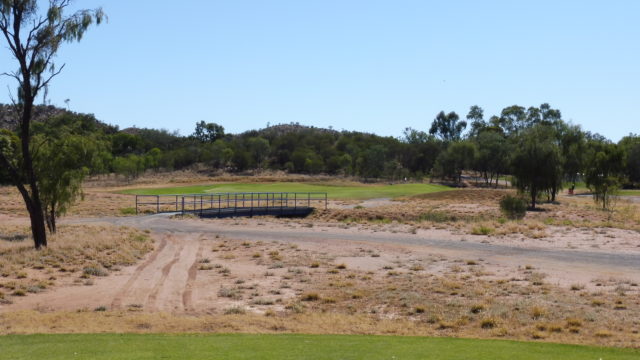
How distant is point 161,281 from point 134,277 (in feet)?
4.76

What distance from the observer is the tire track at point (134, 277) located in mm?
18031

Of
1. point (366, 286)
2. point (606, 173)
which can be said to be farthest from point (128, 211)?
point (606, 173)

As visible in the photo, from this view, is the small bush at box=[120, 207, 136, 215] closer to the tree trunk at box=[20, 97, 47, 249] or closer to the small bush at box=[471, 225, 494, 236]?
the tree trunk at box=[20, 97, 47, 249]

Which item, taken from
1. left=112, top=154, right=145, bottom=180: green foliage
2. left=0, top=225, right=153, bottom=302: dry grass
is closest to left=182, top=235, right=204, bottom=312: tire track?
left=0, top=225, right=153, bottom=302: dry grass

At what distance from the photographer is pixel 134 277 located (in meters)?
22.1

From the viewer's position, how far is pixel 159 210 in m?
49.3

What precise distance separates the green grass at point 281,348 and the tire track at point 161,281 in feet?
16.1

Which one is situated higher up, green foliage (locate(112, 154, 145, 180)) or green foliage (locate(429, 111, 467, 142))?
green foliage (locate(429, 111, 467, 142))

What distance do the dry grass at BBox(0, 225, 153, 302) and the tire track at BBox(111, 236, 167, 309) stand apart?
1.66 ft

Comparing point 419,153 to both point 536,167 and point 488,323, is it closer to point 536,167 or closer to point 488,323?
point 536,167

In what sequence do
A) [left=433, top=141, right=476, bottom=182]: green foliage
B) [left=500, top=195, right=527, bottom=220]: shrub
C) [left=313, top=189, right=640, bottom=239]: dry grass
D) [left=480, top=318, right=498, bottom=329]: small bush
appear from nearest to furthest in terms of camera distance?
[left=480, top=318, right=498, bottom=329]: small bush → [left=313, top=189, right=640, bottom=239]: dry grass → [left=500, top=195, right=527, bottom=220]: shrub → [left=433, top=141, right=476, bottom=182]: green foliage

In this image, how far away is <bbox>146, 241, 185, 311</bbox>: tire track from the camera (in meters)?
17.7

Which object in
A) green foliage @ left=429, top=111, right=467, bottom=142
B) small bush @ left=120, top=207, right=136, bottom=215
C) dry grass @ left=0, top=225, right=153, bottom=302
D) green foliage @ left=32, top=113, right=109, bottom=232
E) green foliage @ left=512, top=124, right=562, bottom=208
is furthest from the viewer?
green foliage @ left=429, top=111, right=467, bottom=142

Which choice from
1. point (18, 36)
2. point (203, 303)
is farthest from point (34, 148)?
point (203, 303)
